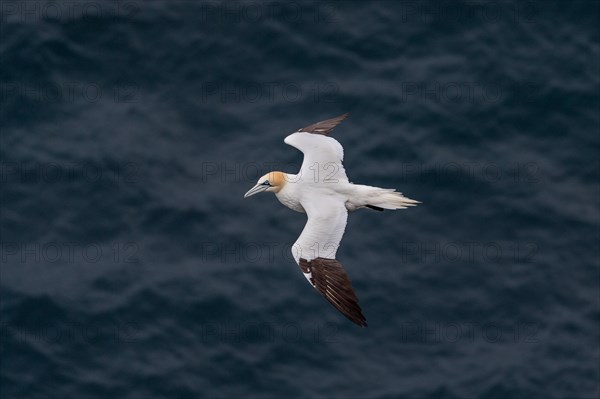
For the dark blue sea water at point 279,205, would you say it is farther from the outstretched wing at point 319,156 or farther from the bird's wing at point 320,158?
the bird's wing at point 320,158

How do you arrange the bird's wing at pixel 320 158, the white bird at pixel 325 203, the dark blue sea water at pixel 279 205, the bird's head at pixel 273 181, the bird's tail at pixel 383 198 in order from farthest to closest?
the dark blue sea water at pixel 279 205, the bird's head at pixel 273 181, the bird's wing at pixel 320 158, the bird's tail at pixel 383 198, the white bird at pixel 325 203

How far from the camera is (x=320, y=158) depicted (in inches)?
1281

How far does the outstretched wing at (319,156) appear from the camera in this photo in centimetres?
3189

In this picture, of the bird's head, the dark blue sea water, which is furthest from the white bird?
the dark blue sea water

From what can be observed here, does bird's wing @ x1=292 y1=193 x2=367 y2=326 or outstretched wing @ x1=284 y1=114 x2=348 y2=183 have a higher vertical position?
outstretched wing @ x1=284 y1=114 x2=348 y2=183

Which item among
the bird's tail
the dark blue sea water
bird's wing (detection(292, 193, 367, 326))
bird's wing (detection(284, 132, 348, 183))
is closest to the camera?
bird's wing (detection(292, 193, 367, 326))

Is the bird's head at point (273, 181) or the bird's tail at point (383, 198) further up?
the bird's head at point (273, 181)

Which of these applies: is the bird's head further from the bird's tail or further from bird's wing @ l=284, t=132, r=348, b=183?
the bird's tail

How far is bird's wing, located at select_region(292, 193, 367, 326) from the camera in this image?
29.8 m

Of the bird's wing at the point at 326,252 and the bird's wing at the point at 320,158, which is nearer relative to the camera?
the bird's wing at the point at 326,252

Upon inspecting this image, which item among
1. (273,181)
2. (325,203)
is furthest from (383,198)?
(273,181)

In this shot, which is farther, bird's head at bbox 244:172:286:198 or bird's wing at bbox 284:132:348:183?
bird's head at bbox 244:172:286:198

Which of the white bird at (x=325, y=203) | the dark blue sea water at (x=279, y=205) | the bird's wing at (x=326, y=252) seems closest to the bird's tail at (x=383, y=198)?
the white bird at (x=325, y=203)

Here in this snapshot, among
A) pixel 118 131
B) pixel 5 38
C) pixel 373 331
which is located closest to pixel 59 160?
pixel 118 131
